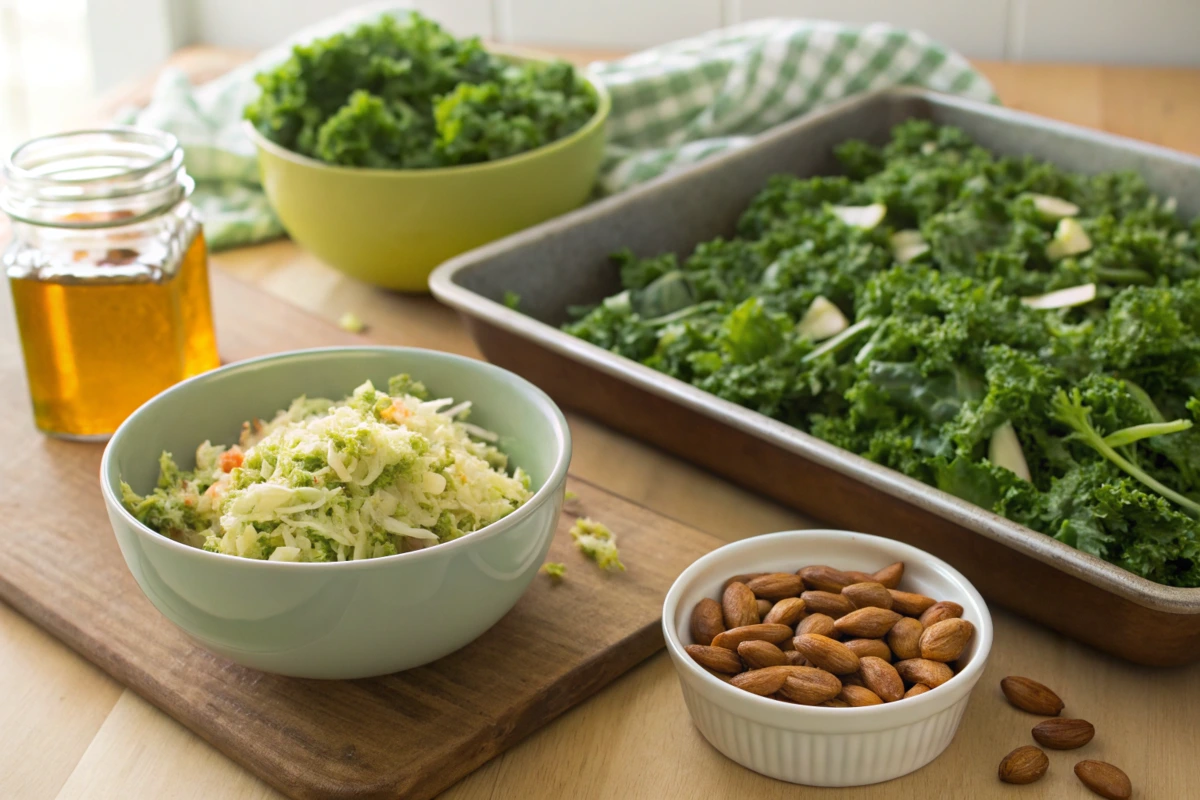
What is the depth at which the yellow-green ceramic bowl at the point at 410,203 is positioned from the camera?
1.78 metres

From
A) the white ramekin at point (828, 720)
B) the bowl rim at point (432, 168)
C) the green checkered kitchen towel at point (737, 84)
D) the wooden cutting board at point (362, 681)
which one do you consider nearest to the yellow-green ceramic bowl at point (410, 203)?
the bowl rim at point (432, 168)

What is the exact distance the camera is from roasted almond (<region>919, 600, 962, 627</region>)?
1.11 m

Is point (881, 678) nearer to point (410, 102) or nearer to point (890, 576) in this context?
point (890, 576)

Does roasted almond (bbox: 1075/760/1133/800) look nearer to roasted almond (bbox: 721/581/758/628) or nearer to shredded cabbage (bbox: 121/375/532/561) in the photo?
roasted almond (bbox: 721/581/758/628)

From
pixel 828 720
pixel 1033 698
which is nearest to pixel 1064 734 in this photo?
pixel 1033 698

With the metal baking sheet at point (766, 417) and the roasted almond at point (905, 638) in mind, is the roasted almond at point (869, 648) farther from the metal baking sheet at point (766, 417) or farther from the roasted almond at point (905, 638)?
the metal baking sheet at point (766, 417)

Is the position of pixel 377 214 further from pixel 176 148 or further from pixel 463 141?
pixel 176 148

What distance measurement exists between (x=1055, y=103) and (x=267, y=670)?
2163 mm

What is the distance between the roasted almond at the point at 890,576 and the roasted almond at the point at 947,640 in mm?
91

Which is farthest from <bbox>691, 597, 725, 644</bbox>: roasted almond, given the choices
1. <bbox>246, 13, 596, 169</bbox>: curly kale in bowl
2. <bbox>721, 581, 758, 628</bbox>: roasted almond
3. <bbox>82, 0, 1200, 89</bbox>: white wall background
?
<bbox>82, 0, 1200, 89</bbox>: white wall background

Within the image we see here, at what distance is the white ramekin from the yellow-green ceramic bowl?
0.83 metres

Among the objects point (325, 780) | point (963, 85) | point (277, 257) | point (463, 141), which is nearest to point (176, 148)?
point (463, 141)

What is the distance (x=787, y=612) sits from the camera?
113 cm

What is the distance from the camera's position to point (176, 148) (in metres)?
1.53
